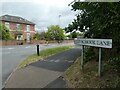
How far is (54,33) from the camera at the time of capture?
7400cm

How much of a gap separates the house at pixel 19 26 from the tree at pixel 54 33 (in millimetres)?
5767

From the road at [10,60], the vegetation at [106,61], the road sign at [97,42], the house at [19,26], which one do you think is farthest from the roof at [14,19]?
the vegetation at [106,61]

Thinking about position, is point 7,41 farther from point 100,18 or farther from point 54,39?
point 100,18

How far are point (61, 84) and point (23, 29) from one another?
65.1 meters

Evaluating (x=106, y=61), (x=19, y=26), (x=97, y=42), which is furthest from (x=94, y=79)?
(x=19, y=26)

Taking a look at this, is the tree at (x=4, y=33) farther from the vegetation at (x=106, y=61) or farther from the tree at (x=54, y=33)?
the vegetation at (x=106, y=61)

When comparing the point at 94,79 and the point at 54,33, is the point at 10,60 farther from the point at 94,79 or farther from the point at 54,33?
the point at 54,33

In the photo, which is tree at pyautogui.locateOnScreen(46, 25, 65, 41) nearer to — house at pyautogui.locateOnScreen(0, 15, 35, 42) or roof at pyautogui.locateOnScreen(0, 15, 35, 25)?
house at pyautogui.locateOnScreen(0, 15, 35, 42)

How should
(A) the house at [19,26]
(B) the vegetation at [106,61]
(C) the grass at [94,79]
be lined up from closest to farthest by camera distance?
(B) the vegetation at [106,61]
(C) the grass at [94,79]
(A) the house at [19,26]

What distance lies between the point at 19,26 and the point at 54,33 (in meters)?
11.1

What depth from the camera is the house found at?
223ft

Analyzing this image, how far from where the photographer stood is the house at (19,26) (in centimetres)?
6788

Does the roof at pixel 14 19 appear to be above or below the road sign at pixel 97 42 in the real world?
above

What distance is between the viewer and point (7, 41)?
176 ft
